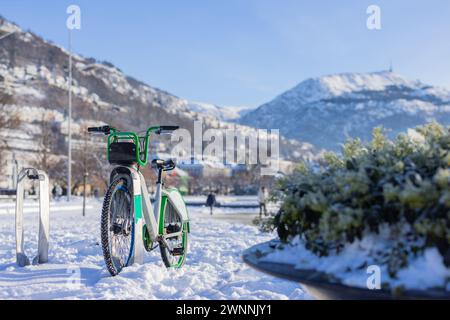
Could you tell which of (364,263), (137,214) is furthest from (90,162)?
(364,263)

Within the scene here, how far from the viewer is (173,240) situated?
6.14 meters

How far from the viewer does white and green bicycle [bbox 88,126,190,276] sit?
199 inches

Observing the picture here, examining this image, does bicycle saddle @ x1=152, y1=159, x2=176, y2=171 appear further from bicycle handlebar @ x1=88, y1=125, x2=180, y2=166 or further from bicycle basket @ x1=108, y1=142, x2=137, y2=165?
bicycle basket @ x1=108, y1=142, x2=137, y2=165

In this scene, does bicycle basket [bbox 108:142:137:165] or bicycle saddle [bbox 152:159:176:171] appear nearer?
bicycle basket [bbox 108:142:137:165]

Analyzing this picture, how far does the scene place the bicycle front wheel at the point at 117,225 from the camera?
493 cm

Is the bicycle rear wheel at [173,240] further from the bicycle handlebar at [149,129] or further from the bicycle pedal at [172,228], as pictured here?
the bicycle handlebar at [149,129]

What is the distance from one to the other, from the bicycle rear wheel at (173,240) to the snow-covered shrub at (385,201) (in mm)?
3489

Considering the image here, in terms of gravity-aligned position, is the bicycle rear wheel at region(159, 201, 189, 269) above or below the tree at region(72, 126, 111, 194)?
below

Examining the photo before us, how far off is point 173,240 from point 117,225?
1179 millimetres

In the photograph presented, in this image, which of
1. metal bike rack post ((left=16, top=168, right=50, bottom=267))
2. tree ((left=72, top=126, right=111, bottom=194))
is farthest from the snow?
tree ((left=72, top=126, right=111, bottom=194))

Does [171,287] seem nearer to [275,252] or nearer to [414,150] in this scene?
[275,252]

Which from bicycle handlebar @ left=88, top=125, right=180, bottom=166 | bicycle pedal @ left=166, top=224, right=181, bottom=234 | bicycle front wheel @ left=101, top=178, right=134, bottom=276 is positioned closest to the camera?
bicycle front wheel @ left=101, top=178, right=134, bottom=276

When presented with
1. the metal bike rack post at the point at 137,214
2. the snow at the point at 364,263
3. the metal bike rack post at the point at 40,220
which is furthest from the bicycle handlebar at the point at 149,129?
the snow at the point at 364,263

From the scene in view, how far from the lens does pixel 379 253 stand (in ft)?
6.31
